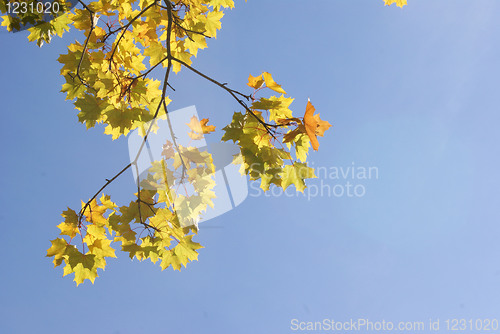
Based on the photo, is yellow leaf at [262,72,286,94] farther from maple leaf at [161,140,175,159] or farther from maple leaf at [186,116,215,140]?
maple leaf at [161,140,175,159]

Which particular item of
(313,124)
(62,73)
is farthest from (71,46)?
(313,124)

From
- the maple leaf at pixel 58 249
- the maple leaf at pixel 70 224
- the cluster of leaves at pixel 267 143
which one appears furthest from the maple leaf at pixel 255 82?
the maple leaf at pixel 58 249

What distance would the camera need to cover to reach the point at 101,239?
3.34 meters

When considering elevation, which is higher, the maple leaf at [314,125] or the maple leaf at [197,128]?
the maple leaf at [197,128]

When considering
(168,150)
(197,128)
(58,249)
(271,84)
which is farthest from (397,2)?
(58,249)

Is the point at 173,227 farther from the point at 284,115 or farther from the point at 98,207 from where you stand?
the point at 284,115

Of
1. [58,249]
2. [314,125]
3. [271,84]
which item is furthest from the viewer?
[58,249]

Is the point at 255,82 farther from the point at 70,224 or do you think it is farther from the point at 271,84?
the point at 70,224

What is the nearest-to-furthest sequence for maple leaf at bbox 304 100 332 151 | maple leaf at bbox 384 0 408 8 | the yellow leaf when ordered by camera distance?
1. maple leaf at bbox 304 100 332 151
2. the yellow leaf
3. maple leaf at bbox 384 0 408 8

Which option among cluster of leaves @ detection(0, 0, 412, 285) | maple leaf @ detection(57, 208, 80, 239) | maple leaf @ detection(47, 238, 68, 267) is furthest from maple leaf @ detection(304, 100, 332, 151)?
maple leaf @ detection(47, 238, 68, 267)

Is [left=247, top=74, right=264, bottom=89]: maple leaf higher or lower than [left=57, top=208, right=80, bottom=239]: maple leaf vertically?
higher

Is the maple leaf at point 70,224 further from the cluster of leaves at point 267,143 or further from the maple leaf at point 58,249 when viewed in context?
the cluster of leaves at point 267,143

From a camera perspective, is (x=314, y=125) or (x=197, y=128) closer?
(x=314, y=125)

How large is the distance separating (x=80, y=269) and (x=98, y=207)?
0.56 meters
